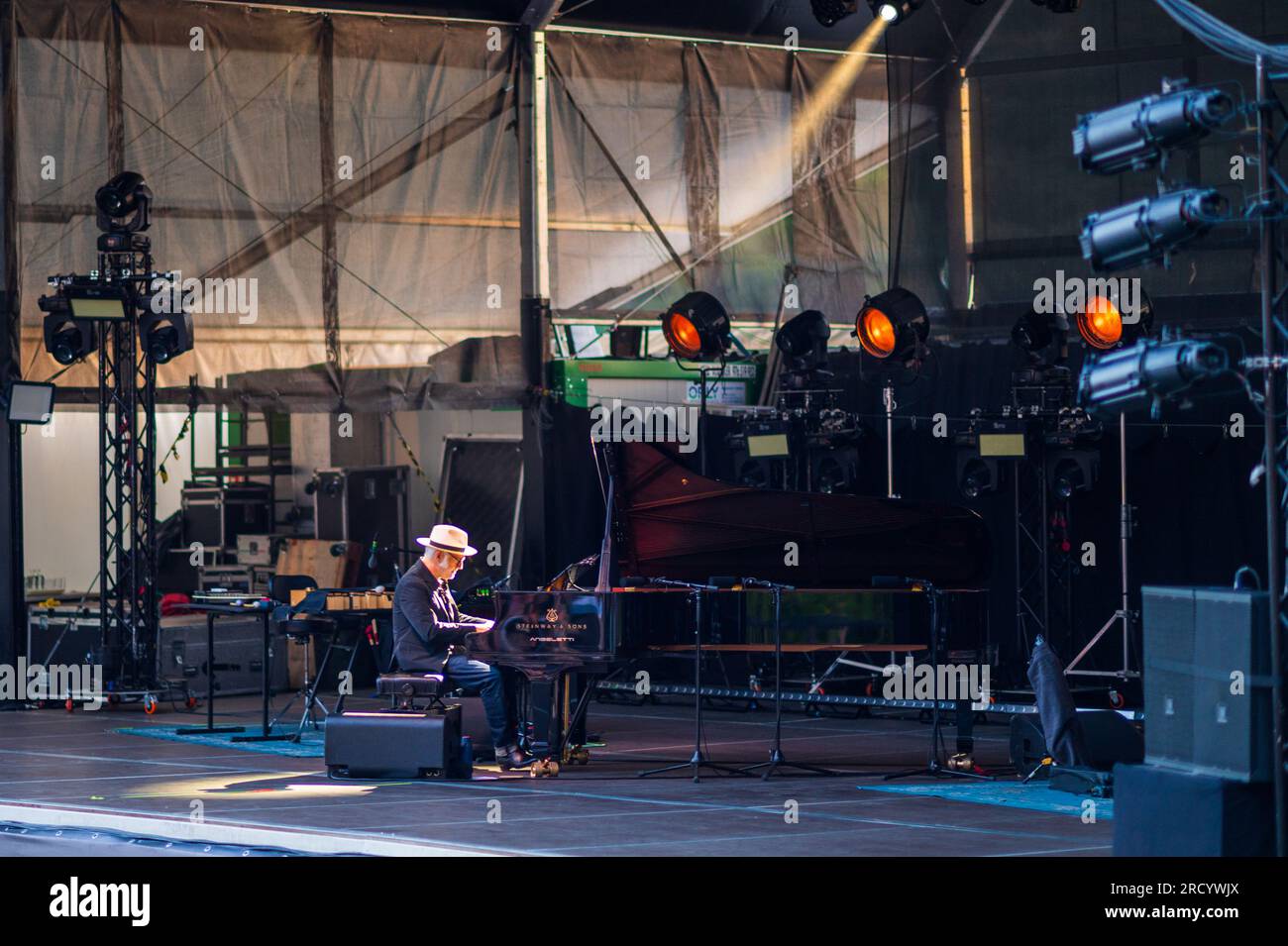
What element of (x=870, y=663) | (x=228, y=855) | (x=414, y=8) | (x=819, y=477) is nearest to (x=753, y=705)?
(x=870, y=663)

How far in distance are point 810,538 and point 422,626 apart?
80.1 inches

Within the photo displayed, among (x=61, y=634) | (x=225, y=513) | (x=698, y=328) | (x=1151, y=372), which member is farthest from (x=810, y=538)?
(x=225, y=513)

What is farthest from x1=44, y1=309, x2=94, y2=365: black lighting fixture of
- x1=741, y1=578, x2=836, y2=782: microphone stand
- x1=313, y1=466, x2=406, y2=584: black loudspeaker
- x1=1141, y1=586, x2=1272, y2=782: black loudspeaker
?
x1=1141, y1=586, x2=1272, y2=782: black loudspeaker

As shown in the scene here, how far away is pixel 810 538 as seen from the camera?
9.66 metres

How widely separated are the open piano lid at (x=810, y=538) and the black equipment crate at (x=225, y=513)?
7.25 m

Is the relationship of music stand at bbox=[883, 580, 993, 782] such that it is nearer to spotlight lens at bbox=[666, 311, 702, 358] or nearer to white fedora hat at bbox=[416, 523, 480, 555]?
white fedora hat at bbox=[416, 523, 480, 555]

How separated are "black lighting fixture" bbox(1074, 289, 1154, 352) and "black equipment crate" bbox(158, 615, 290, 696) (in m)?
6.37

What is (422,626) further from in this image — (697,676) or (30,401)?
(30,401)

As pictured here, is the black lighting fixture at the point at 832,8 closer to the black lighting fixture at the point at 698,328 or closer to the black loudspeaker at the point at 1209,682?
the black lighting fixture at the point at 698,328

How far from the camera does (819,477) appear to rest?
1293 centimetres

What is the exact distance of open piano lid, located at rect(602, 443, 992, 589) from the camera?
957 centimetres

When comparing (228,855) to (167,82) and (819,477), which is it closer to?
(819,477)

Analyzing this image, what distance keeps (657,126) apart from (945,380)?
3.56 m

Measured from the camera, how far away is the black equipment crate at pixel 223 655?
13.7 metres
